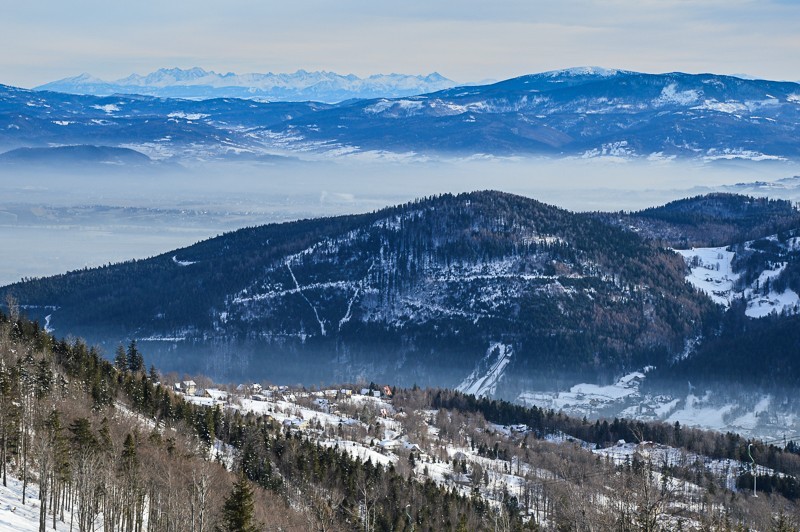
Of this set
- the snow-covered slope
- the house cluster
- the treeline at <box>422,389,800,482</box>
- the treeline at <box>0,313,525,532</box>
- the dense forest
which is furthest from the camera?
the house cluster

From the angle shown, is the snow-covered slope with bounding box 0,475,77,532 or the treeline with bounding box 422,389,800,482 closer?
the snow-covered slope with bounding box 0,475,77,532

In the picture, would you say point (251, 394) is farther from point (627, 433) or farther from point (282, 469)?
point (282, 469)

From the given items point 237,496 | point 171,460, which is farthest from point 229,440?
point 237,496

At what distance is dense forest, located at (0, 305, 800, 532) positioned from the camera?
76000mm

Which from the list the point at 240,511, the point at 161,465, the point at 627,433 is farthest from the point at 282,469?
the point at 627,433

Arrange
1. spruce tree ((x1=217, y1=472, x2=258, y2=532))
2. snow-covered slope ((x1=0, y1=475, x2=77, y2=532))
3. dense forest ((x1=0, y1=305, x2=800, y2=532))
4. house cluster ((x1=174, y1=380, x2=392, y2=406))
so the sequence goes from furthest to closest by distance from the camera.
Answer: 1. house cluster ((x1=174, y1=380, x2=392, y2=406))
2. dense forest ((x1=0, y1=305, x2=800, y2=532))
3. snow-covered slope ((x1=0, y1=475, x2=77, y2=532))
4. spruce tree ((x1=217, y1=472, x2=258, y2=532))

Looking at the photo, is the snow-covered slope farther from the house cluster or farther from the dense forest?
the house cluster

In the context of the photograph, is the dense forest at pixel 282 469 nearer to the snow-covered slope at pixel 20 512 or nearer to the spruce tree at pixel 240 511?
the spruce tree at pixel 240 511

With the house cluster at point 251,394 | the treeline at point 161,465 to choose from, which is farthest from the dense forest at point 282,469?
the house cluster at point 251,394

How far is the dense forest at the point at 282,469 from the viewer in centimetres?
7600

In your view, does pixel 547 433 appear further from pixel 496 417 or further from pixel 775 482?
pixel 775 482

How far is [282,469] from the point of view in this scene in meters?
116

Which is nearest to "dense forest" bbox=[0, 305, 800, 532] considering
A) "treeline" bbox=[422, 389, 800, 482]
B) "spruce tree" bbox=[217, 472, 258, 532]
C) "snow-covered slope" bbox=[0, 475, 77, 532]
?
"spruce tree" bbox=[217, 472, 258, 532]

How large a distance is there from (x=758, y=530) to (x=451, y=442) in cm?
5852
